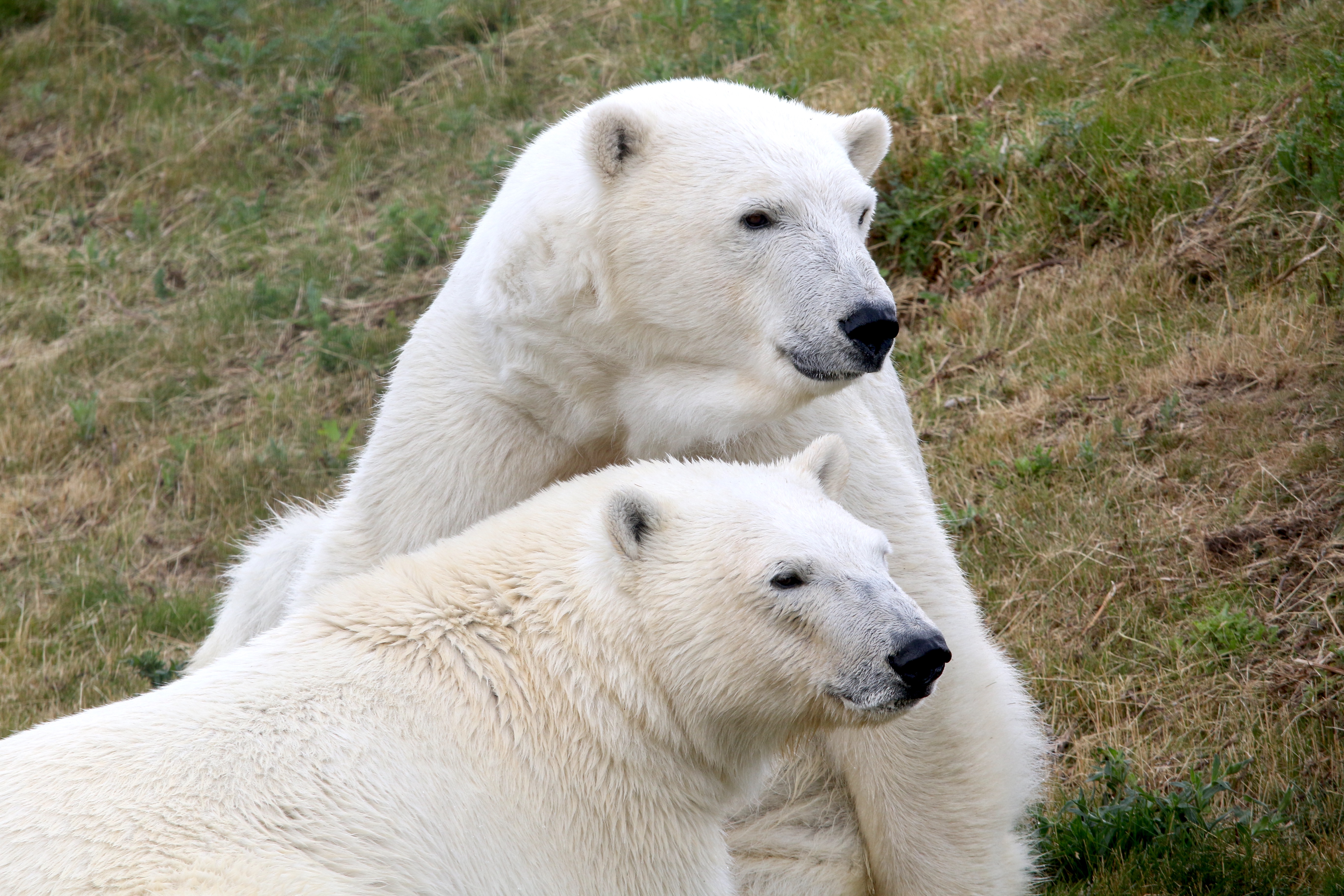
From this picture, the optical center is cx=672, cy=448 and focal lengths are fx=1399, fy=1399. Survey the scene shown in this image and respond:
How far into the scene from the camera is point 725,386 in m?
3.62

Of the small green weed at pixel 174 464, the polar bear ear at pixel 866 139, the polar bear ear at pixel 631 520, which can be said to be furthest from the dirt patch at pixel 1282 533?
the small green weed at pixel 174 464

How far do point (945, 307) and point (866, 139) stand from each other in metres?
2.91

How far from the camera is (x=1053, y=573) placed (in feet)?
17.3

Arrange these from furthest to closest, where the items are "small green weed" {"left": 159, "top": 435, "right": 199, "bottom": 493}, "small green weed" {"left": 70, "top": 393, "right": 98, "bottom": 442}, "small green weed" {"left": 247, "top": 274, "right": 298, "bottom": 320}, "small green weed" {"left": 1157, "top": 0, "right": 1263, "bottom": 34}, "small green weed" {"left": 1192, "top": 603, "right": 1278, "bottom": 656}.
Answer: "small green weed" {"left": 247, "top": 274, "right": 298, "bottom": 320} < "small green weed" {"left": 70, "top": 393, "right": 98, "bottom": 442} < "small green weed" {"left": 159, "top": 435, "right": 199, "bottom": 493} < "small green weed" {"left": 1157, "top": 0, "right": 1263, "bottom": 34} < "small green weed" {"left": 1192, "top": 603, "right": 1278, "bottom": 656}

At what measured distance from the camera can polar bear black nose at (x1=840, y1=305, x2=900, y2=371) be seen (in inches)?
132

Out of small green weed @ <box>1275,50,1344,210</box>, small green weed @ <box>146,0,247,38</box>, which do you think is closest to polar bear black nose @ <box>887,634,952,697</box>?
small green weed @ <box>1275,50,1344,210</box>

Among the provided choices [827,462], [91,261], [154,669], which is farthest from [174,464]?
[827,462]

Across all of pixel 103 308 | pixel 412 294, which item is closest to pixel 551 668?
pixel 412 294

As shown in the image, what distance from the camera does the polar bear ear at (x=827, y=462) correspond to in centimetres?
351

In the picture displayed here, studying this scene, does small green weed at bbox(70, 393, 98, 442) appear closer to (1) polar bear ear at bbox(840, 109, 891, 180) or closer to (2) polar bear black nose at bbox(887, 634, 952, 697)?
(1) polar bear ear at bbox(840, 109, 891, 180)

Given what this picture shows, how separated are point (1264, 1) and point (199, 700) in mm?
6317

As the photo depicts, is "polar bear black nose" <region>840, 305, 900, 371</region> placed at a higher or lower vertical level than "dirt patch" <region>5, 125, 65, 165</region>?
higher

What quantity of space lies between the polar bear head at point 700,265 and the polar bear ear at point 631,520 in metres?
0.48

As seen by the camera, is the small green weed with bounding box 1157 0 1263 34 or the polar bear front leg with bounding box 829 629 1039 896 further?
the small green weed with bounding box 1157 0 1263 34
